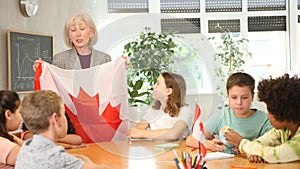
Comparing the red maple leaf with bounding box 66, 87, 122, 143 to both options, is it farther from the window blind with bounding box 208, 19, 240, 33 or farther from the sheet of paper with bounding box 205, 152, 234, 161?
the window blind with bounding box 208, 19, 240, 33

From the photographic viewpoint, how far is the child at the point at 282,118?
2.10 m

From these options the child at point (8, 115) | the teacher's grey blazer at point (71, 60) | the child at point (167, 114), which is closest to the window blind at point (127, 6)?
the teacher's grey blazer at point (71, 60)

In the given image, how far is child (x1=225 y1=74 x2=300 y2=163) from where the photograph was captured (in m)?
2.10

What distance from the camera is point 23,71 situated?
4.46m

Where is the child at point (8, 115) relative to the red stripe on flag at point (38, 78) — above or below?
below

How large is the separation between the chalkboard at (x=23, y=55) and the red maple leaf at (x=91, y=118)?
56.0 inches

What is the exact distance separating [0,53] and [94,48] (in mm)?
1240

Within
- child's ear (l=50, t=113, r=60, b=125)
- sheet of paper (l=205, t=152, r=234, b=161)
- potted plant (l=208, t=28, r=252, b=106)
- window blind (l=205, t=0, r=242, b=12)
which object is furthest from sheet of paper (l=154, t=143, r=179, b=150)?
window blind (l=205, t=0, r=242, b=12)

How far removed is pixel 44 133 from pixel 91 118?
123cm

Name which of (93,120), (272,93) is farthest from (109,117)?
(272,93)

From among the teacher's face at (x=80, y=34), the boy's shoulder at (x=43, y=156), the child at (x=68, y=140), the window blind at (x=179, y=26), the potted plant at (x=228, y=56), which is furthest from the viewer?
the potted plant at (x=228, y=56)

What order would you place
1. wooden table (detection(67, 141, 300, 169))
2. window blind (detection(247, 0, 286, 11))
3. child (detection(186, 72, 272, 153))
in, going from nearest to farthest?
wooden table (detection(67, 141, 300, 169)), child (detection(186, 72, 272, 153)), window blind (detection(247, 0, 286, 11))

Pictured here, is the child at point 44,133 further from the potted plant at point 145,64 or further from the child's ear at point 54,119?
the potted plant at point 145,64

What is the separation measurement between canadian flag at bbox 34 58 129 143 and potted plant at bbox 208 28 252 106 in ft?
11.0
